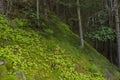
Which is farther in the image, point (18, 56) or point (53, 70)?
point (53, 70)

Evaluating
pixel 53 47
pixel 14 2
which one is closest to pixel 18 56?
pixel 53 47

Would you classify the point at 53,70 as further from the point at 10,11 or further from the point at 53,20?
the point at 53,20

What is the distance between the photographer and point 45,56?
35.3ft

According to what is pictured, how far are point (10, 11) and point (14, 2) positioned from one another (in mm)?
1116

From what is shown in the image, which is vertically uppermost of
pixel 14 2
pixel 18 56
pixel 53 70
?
pixel 14 2

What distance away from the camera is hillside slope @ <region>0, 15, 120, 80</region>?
908 cm

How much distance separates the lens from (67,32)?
14578 mm

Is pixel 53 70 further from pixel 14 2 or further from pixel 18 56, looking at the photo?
pixel 14 2

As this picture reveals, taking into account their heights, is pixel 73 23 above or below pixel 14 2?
below

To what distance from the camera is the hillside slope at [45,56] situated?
9.08 meters

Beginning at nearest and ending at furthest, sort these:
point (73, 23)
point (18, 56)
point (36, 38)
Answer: point (18, 56) < point (36, 38) < point (73, 23)

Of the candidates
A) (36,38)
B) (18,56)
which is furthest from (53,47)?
(18,56)

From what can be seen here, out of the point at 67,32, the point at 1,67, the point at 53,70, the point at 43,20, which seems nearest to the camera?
the point at 1,67

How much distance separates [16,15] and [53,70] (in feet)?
13.5
